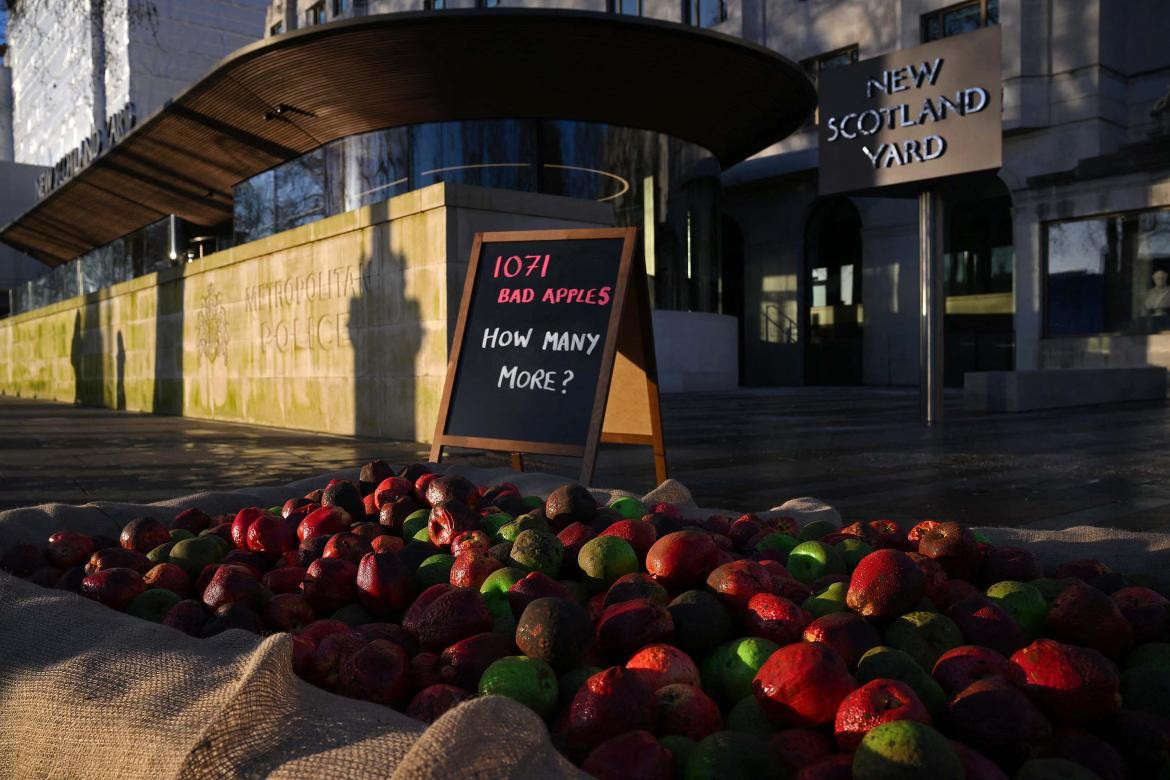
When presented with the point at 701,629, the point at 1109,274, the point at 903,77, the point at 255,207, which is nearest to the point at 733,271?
the point at 1109,274

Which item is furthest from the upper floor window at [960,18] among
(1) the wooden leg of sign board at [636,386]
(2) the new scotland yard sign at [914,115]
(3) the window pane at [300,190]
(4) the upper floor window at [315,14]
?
(4) the upper floor window at [315,14]

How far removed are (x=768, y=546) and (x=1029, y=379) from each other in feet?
40.3

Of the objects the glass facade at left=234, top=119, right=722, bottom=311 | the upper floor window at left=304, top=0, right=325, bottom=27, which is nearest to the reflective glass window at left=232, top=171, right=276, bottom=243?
the glass facade at left=234, top=119, right=722, bottom=311

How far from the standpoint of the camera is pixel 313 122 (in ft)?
55.3

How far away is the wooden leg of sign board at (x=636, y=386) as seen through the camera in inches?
188

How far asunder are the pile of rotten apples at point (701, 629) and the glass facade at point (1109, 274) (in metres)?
20.3

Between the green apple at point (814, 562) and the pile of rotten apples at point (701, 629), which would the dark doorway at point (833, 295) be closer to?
the pile of rotten apples at point (701, 629)

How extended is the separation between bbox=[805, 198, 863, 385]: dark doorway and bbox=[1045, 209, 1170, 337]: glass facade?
246 inches

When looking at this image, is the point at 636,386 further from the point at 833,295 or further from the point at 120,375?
the point at 833,295

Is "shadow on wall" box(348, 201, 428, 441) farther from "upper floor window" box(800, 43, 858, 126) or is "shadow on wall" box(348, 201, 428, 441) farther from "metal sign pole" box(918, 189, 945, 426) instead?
A: "upper floor window" box(800, 43, 858, 126)

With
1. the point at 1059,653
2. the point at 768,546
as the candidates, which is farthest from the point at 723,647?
the point at 768,546

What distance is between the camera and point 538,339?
4.90 meters

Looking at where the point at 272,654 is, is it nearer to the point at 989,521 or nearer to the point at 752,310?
the point at 989,521

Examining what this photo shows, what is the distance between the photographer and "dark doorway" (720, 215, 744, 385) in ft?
98.1
